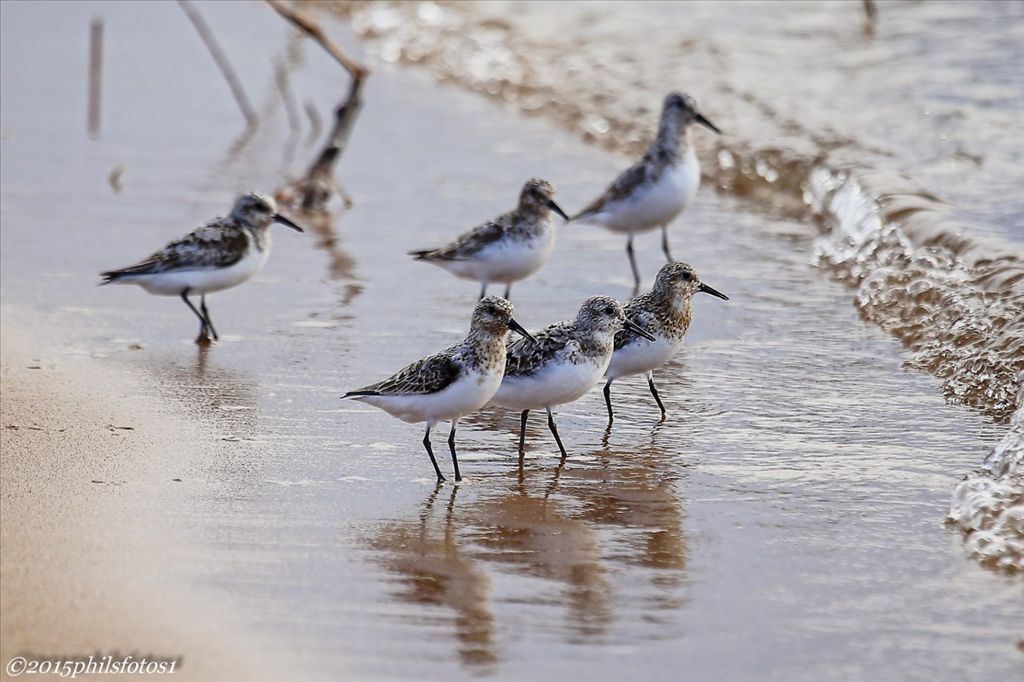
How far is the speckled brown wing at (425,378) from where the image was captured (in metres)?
6.29

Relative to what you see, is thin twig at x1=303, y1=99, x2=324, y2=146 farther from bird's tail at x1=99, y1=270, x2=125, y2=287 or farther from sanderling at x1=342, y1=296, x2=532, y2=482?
sanderling at x1=342, y1=296, x2=532, y2=482

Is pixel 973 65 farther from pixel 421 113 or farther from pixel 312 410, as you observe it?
pixel 312 410

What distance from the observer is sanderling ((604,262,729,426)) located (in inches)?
283

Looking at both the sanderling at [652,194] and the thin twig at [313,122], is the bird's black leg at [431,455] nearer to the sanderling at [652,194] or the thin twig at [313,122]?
the sanderling at [652,194]

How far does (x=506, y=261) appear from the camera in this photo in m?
9.12

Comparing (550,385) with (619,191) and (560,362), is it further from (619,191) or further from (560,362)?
(619,191)

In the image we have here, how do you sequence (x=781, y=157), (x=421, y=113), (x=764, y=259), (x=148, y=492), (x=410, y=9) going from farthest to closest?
(x=410, y=9)
(x=421, y=113)
(x=781, y=157)
(x=764, y=259)
(x=148, y=492)

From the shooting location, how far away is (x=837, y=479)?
249 inches

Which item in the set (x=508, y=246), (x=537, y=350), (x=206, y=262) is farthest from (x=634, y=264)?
(x=537, y=350)

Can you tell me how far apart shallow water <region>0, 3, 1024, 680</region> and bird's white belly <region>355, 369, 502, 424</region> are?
268 millimetres

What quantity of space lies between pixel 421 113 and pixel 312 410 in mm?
8221

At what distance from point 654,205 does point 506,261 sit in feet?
4.66

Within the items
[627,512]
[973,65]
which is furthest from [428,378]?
[973,65]

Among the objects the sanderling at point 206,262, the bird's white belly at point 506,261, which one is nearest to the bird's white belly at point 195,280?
the sanderling at point 206,262
